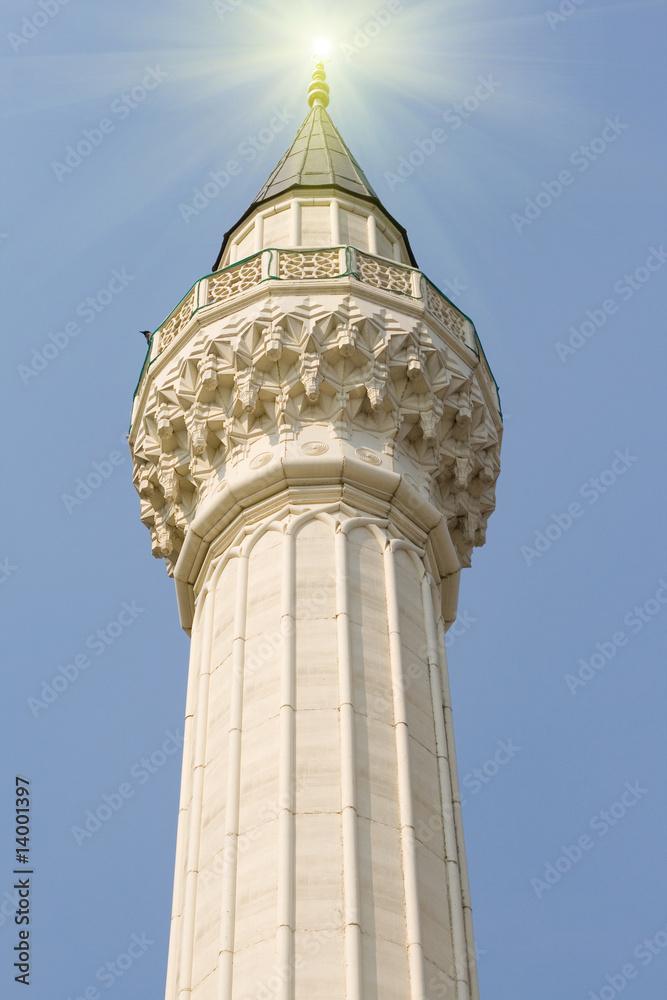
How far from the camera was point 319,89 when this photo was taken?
2289 centimetres

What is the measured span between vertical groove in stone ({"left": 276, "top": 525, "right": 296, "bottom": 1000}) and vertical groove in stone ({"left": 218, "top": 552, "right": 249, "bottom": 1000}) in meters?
0.44

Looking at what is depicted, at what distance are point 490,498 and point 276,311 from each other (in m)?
3.43

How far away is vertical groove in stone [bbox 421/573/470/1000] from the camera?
11242 millimetres

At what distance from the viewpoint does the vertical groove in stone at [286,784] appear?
34.4ft

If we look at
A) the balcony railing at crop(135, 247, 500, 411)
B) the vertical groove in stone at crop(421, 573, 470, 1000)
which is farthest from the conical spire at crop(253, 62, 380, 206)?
the vertical groove in stone at crop(421, 573, 470, 1000)

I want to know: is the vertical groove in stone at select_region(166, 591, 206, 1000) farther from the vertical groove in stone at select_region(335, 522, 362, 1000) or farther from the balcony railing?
the balcony railing

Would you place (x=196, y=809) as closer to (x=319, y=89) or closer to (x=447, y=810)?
(x=447, y=810)

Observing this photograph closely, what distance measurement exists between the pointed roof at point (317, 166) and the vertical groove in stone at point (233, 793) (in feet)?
22.6

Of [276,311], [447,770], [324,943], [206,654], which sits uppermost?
[276,311]

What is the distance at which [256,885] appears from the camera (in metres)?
11.1

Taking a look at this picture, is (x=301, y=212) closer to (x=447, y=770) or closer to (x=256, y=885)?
(x=447, y=770)

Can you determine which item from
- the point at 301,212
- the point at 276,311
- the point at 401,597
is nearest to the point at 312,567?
the point at 401,597

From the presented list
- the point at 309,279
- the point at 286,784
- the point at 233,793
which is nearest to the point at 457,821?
the point at 286,784

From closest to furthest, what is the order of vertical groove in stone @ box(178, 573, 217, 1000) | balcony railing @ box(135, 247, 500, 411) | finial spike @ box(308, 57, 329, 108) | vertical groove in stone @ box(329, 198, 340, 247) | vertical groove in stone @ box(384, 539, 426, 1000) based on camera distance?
vertical groove in stone @ box(384, 539, 426, 1000) → vertical groove in stone @ box(178, 573, 217, 1000) → balcony railing @ box(135, 247, 500, 411) → vertical groove in stone @ box(329, 198, 340, 247) → finial spike @ box(308, 57, 329, 108)
